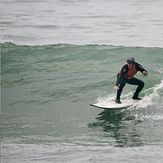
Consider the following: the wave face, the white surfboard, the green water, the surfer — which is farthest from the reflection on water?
the wave face

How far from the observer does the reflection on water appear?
48.1 ft

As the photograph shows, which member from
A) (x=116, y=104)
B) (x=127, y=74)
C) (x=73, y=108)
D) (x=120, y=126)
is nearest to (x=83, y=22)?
(x=73, y=108)

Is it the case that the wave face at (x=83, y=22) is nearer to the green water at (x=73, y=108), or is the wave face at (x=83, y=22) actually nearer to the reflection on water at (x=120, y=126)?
the green water at (x=73, y=108)

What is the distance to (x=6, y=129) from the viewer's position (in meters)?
16.0

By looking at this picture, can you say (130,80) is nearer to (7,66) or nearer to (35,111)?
(35,111)

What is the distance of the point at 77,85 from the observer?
825 inches

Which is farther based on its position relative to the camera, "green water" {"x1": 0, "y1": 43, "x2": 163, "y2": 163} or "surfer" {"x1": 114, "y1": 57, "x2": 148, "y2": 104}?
"surfer" {"x1": 114, "y1": 57, "x2": 148, "y2": 104}

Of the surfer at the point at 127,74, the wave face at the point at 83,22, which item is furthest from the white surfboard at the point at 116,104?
the wave face at the point at 83,22

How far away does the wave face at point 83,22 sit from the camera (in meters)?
28.9

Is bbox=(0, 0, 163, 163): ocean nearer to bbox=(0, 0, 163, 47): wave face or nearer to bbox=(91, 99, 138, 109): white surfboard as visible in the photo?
bbox=(0, 0, 163, 47): wave face

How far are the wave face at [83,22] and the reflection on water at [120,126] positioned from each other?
10326 millimetres

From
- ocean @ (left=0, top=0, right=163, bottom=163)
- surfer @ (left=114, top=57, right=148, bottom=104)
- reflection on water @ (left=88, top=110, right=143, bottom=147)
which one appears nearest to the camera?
ocean @ (left=0, top=0, right=163, bottom=163)

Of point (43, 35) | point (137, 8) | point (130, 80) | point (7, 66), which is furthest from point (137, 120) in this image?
point (137, 8)

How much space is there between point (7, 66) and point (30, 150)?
10664 mm
